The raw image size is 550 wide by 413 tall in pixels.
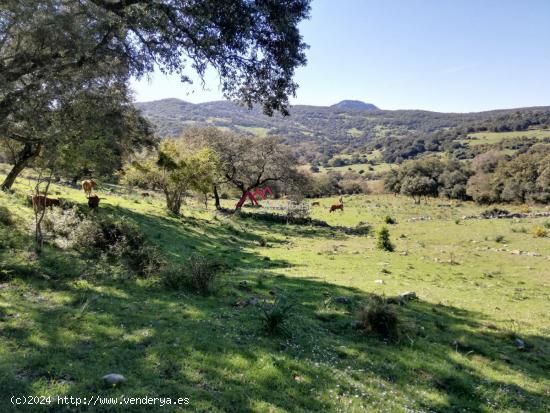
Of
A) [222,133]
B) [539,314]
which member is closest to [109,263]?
[539,314]

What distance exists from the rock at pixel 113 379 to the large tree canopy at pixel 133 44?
31.7 feet

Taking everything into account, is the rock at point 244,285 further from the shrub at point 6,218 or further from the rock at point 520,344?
the shrub at point 6,218

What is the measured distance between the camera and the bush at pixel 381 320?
31.7 feet

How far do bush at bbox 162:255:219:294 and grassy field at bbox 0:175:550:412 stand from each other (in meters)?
0.37

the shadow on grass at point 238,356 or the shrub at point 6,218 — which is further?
the shrub at point 6,218

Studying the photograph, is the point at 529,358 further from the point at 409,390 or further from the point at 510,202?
the point at 510,202

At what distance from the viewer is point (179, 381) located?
20.5ft

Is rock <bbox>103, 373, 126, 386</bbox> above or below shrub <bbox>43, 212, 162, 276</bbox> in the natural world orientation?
below

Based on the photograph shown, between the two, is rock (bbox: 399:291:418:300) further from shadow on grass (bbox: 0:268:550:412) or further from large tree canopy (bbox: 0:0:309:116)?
large tree canopy (bbox: 0:0:309:116)

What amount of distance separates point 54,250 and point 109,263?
6.40ft

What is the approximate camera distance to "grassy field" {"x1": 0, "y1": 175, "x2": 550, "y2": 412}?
6.21 m

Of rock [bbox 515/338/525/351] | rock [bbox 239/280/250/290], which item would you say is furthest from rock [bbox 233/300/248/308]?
rock [bbox 515/338/525/351]

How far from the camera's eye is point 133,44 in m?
15.4

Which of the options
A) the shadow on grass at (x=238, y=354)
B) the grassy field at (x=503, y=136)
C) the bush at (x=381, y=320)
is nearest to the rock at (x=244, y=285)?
the shadow on grass at (x=238, y=354)
